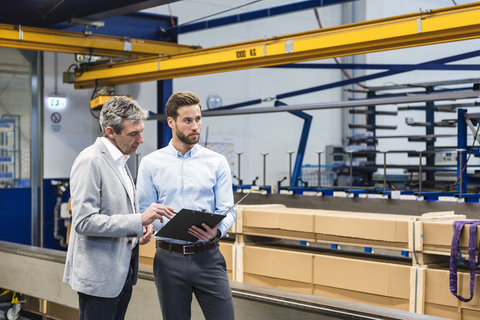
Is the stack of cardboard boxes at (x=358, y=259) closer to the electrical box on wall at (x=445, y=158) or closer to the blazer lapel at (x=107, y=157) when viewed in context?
the blazer lapel at (x=107, y=157)

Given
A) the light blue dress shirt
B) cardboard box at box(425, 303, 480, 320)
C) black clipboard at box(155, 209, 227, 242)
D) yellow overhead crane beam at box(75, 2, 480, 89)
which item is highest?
yellow overhead crane beam at box(75, 2, 480, 89)

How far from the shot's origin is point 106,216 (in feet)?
7.47

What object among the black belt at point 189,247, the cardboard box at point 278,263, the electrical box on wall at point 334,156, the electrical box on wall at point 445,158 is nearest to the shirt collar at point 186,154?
the black belt at point 189,247

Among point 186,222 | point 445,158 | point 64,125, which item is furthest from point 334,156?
point 186,222

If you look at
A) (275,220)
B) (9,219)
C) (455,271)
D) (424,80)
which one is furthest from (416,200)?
(424,80)

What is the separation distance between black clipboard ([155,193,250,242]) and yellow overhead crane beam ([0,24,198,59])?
4621mm

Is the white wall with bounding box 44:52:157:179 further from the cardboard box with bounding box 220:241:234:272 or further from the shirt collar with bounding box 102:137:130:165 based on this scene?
the shirt collar with bounding box 102:137:130:165

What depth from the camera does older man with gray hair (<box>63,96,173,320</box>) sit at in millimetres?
2277

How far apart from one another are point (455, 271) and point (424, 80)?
902cm

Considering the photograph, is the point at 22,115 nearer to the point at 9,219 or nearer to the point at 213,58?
the point at 9,219

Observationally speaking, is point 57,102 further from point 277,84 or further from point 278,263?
point 277,84

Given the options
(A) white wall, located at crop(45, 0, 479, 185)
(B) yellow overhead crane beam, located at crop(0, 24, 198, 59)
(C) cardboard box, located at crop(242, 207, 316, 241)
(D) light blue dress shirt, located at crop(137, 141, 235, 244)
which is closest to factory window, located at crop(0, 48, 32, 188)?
(B) yellow overhead crane beam, located at crop(0, 24, 198, 59)

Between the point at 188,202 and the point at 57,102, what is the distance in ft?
19.4

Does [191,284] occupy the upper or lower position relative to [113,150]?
lower
